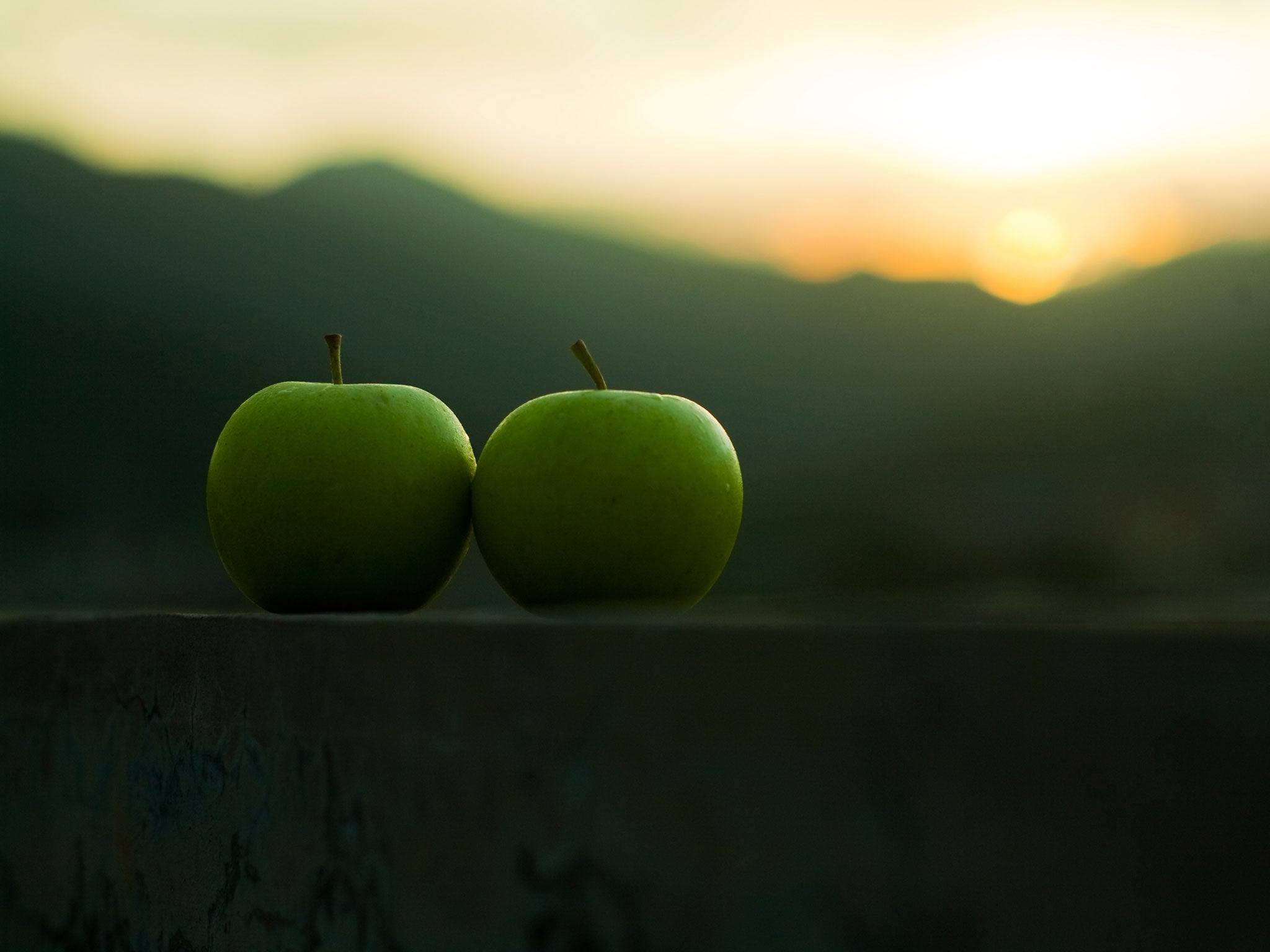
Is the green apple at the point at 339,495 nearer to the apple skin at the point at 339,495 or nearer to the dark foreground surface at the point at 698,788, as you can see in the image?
the apple skin at the point at 339,495

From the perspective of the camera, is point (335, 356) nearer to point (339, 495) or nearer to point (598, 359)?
point (339, 495)

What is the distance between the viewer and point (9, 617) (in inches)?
74.2

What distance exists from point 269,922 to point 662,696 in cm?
66

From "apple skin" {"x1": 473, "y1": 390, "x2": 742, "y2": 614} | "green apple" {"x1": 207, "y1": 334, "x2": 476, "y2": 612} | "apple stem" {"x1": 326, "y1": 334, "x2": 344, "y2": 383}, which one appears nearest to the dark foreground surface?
"green apple" {"x1": 207, "y1": 334, "x2": 476, "y2": 612}

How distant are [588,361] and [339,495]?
477 millimetres

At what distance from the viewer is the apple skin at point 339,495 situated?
1743 mm

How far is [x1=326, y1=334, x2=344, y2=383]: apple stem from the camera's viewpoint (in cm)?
196

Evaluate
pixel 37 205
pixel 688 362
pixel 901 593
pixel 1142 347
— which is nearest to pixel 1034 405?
pixel 1142 347

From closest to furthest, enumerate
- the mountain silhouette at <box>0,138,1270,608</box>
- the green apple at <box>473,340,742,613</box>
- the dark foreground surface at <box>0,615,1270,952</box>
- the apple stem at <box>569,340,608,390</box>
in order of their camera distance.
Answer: the dark foreground surface at <box>0,615,1270,952</box>, the green apple at <box>473,340,742,613</box>, the apple stem at <box>569,340,608,390</box>, the mountain silhouette at <box>0,138,1270,608</box>

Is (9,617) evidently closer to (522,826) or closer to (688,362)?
(522,826)

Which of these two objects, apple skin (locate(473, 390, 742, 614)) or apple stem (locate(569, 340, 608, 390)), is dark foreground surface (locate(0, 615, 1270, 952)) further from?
apple stem (locate(569, 340, 608, 390))

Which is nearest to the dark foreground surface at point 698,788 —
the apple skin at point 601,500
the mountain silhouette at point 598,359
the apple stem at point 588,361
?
the apple skin at point 601,500

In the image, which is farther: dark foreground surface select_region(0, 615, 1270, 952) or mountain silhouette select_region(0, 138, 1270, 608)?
mountain silhouette select_region(0, 138, 1270, 608)

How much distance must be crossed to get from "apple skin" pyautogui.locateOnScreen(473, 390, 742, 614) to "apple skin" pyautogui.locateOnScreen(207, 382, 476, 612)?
9 cm
